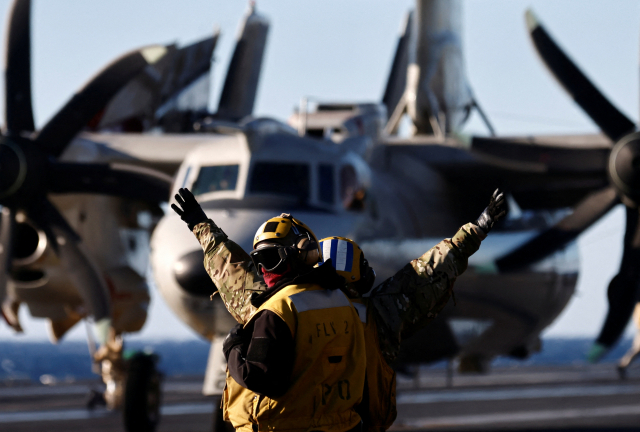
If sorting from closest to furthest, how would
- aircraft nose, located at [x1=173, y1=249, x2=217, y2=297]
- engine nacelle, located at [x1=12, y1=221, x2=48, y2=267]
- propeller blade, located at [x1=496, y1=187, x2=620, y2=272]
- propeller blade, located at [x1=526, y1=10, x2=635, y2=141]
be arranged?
aircraft nose, located at [x1=173, y1=249, x2=217, y2=297] → propeller blade, located at [x1=496, y1=187, x2=620, y2=272] → propeller blade, located at [x1=526, y1=10, x2=635, y2=141] → engine nacelle, located at [x1=12, y1=221, x2=48, y2=267]

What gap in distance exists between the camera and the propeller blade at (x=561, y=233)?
36.6 feet

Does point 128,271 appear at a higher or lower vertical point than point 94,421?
higher

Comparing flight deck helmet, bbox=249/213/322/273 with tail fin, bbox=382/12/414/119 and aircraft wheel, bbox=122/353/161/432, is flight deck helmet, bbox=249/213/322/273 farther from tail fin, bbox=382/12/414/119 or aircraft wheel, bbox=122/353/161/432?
tail fin, bbox=382/12/414/119

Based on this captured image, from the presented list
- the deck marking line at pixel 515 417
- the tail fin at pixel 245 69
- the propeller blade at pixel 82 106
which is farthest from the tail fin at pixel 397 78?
the propeller blade at pixel 82 106

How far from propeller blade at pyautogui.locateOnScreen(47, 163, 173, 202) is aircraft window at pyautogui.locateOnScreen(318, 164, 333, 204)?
306cm

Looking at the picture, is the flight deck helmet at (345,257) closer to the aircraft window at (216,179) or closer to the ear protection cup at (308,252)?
the ear protection cup at (308,252)

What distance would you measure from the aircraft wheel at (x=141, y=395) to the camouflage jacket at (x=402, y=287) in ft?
27.8

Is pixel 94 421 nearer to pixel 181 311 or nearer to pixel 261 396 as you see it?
pixel 181 311

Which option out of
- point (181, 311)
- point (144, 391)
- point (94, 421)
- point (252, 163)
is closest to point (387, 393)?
point (181, 311)

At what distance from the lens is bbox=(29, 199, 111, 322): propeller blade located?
41.2ft

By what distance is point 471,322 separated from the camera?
10844mm

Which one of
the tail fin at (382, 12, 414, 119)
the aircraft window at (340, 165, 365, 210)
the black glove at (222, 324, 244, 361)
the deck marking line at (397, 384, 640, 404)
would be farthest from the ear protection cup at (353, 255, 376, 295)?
the deck marking line at (397, 384, 640, 404)

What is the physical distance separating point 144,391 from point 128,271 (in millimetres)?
3415

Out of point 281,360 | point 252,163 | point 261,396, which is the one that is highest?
point 281,360
